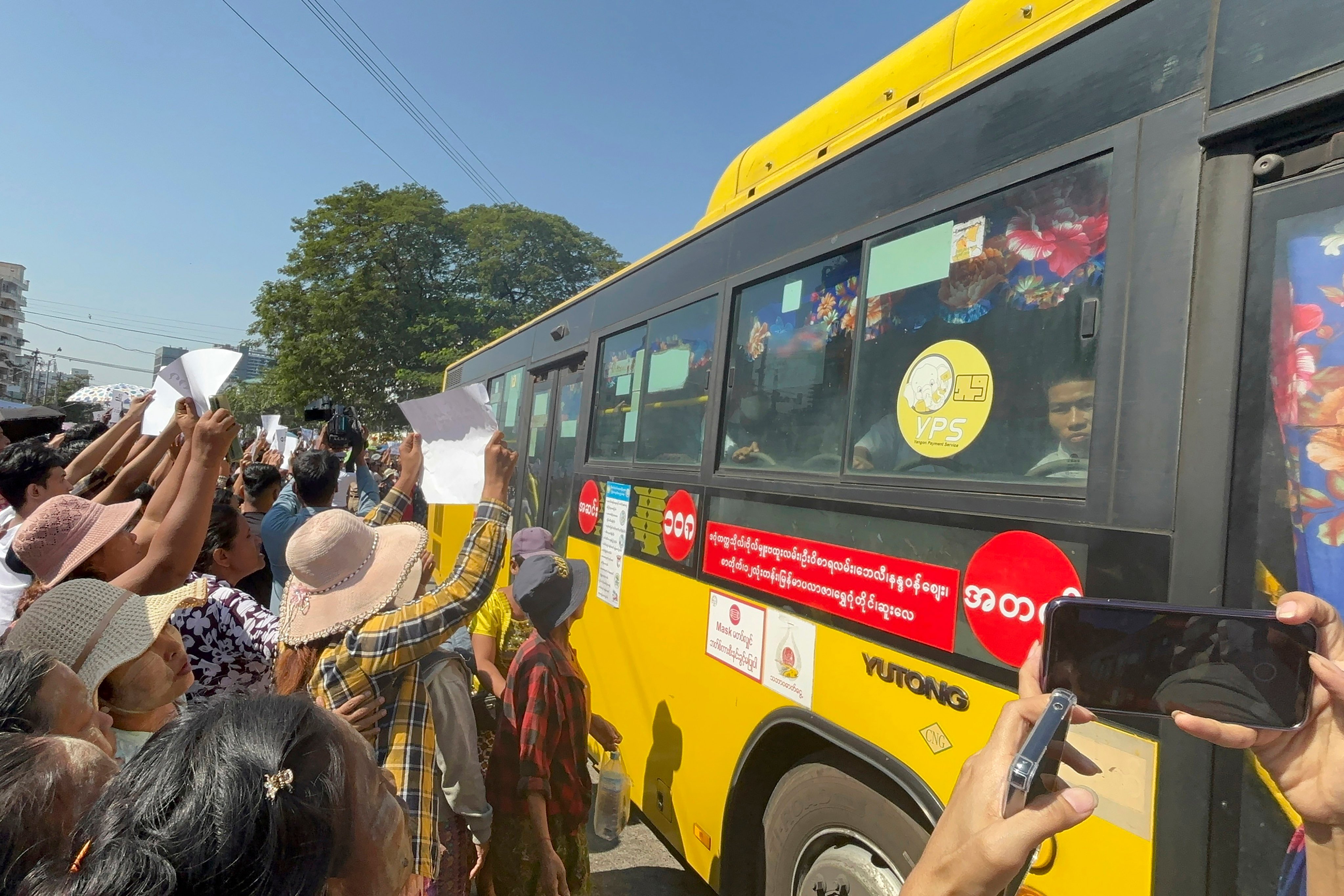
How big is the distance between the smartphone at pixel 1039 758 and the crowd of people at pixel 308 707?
1.0 inches

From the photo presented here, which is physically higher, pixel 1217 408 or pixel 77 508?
pixel 1217 408

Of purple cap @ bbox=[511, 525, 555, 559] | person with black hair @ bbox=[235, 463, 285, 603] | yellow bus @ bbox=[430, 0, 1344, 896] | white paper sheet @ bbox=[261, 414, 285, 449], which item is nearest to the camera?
yellow bus @ bbox=[430, 0, 1344, 896]

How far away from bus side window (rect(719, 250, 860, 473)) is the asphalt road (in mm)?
2067

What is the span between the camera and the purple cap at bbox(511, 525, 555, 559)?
3.77 m

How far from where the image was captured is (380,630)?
211 centimetres

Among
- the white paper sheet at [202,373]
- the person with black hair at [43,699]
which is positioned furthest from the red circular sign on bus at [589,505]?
the person with black hair at [43,699]

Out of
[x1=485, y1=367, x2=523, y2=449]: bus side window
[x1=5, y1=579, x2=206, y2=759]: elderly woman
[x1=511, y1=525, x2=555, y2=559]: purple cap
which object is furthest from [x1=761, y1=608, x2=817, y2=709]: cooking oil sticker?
[x1=485, y1=367, x2=523, y2=449]: bus side window

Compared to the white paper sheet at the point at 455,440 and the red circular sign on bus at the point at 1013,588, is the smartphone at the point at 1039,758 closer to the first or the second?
the red circular sign on bus at the point at 1013,588

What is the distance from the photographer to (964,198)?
2.12 metres

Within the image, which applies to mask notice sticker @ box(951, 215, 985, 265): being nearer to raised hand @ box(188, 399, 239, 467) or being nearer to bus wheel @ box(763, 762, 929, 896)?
bus wheel @ box(763, 762, 929, 896)

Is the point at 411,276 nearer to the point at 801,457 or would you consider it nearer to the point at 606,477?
the point at 606,477

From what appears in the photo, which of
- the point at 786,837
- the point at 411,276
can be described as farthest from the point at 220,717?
the point at 411,276

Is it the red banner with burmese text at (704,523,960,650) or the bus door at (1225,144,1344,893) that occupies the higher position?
the bus door at (1225,144,1344,893)

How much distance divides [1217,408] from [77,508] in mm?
2989
